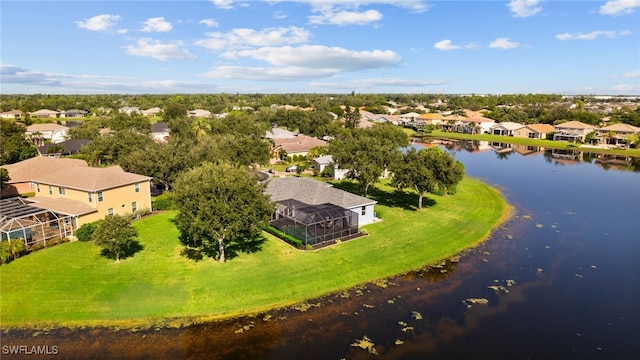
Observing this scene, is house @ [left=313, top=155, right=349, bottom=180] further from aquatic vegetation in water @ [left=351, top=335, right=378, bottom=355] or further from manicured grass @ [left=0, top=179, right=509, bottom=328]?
aquatic vegetation in water @ [left=351, top=335, right=378, bottom=355]

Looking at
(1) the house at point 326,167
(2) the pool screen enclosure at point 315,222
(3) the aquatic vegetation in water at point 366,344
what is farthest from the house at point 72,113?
(3) the aquatic vegetation in water at point 366,344

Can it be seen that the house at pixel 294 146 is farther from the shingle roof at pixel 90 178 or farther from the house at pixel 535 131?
the house at pixel 535 131

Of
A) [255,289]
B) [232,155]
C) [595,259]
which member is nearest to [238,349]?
[255,289]

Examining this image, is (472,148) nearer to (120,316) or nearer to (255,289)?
(255,289)

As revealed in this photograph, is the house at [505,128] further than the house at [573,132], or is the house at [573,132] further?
the house at [505,128]

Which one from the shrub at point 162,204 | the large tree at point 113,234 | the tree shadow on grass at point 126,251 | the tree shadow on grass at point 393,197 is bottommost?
the tree shadow on grass at point 126,251

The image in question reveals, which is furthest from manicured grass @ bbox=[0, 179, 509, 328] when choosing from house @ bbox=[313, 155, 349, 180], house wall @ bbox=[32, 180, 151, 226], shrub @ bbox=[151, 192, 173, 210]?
house @ bbox=[313, 155, 349, 180]

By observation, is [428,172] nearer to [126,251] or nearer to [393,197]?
[393,197]
